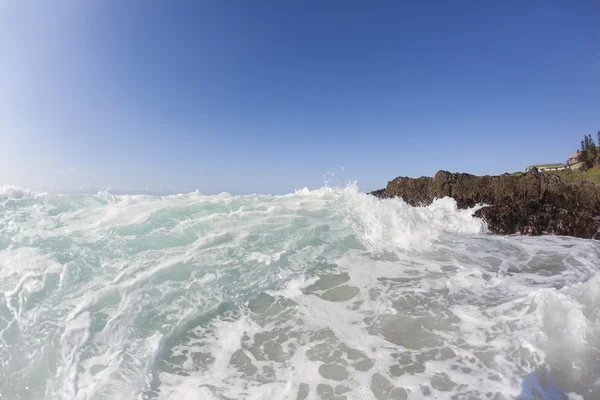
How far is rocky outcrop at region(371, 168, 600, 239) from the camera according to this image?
1504 centimetres

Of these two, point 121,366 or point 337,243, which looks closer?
point 121,366

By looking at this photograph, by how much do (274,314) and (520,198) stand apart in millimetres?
20313

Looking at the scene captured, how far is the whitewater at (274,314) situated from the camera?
13.4ft

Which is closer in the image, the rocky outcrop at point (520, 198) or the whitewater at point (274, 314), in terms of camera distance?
the whitewater at point (274, 314)

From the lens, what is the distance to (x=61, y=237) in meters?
8.56

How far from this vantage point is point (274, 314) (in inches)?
233

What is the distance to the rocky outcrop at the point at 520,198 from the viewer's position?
15.0m

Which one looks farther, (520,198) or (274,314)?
(520,198)

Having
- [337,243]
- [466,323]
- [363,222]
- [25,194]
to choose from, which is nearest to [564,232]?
[363,222]

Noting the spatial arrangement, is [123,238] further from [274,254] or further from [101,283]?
[274,254]

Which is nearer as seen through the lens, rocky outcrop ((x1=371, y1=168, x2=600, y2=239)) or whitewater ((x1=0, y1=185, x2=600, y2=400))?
whitewater ((x1=0, y1=185, x2=600, y2=400))

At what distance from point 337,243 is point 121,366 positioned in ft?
22.6

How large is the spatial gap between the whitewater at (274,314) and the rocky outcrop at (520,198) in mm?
5106

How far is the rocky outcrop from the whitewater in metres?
5.11
